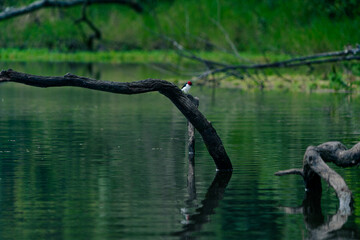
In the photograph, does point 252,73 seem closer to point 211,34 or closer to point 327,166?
point 211,34

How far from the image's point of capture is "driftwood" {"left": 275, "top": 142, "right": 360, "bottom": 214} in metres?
9.94

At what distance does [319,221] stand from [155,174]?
3587 mm

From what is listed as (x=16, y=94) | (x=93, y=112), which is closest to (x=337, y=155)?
(x=93, y=112)

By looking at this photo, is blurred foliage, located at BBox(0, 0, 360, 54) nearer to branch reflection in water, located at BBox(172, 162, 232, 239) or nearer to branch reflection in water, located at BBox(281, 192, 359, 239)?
branch reflection in water, located at BBox(172, 162, 232, 239)

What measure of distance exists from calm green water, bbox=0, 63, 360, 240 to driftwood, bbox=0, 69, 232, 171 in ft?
1.11

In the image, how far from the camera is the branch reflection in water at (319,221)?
28.6ft

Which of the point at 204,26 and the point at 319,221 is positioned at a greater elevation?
the point at 204,26

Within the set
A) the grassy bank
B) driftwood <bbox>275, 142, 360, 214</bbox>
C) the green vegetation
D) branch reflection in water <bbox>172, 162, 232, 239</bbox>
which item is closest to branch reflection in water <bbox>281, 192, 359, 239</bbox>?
driftwood <bbox>275, 142, 360, 214</bbox>

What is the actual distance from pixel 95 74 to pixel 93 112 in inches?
494

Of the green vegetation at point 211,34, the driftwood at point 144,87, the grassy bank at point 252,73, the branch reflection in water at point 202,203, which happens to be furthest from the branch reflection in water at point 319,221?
the green vegetation at point 211,34

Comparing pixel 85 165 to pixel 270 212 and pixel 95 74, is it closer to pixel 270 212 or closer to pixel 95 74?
pixel 270 212

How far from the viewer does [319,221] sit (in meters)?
9.41

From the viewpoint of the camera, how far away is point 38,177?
1224 cm

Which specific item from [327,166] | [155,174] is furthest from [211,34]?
[327,166]
